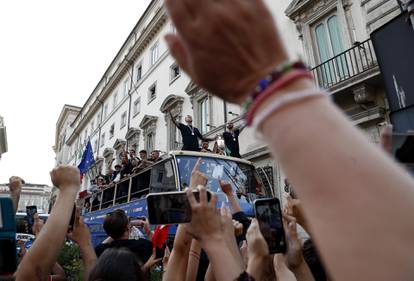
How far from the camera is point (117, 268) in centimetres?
169

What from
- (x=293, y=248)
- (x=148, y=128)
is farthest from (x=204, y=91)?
(x=293, y=248)

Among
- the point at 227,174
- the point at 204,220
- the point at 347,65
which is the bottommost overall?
the point at 204,220

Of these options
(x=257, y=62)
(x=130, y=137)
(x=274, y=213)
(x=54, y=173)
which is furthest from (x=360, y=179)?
(x=130, y=137)

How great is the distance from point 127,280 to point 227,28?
154 cm

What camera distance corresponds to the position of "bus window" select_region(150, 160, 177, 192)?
20.7 feet

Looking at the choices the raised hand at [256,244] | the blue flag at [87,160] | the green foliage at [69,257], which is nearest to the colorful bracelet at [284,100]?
the raised hand at [256,244]

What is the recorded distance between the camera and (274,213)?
1.61 m

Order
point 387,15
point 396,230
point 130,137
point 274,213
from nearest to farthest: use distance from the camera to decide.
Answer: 1. point 396,230
2. point 274,213
3. point 387,15
4. point 130,137

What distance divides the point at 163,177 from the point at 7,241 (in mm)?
5300

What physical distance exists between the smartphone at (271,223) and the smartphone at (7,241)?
1.14 meters

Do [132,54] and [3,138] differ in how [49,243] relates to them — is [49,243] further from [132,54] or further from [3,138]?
[3,138]

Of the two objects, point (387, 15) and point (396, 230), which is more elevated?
point (387, 15)

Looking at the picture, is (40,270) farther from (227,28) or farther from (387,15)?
(387,15)

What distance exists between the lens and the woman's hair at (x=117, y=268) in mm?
1661
